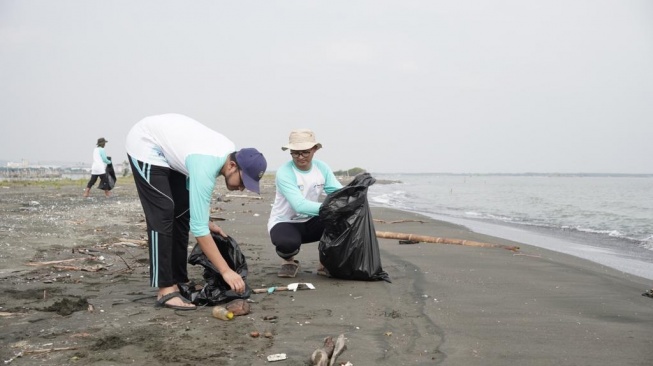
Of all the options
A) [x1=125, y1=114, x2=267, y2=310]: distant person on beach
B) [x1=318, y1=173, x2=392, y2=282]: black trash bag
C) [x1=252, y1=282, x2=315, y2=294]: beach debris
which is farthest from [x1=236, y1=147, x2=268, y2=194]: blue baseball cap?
[x1=318, y1=173, x2=392, y2=282]: black trash bag

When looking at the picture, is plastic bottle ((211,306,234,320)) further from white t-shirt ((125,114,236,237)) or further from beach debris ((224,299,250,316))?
white t-shirt ((125,114,236,237))

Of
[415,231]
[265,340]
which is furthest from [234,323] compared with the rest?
[415,231]

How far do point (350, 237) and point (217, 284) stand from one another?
118 cm

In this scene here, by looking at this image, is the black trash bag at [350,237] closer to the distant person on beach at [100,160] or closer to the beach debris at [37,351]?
the beach debris at [37,351]

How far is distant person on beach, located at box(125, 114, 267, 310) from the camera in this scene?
10.3 feet

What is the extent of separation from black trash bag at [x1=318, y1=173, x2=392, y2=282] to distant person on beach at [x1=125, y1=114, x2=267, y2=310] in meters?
1.06

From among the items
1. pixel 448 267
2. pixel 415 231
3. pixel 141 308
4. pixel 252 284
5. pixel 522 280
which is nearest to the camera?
pixel 141 308

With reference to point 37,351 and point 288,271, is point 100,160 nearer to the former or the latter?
point 288,271

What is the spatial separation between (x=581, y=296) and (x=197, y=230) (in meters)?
2.95

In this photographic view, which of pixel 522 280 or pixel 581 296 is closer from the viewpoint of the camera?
pixel 581 296

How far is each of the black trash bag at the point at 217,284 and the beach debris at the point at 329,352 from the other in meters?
1.09

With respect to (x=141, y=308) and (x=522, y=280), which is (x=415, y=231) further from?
(x=141, y=308)

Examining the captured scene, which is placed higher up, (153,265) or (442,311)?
(153,265)

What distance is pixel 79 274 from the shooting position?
4438 millimetres
